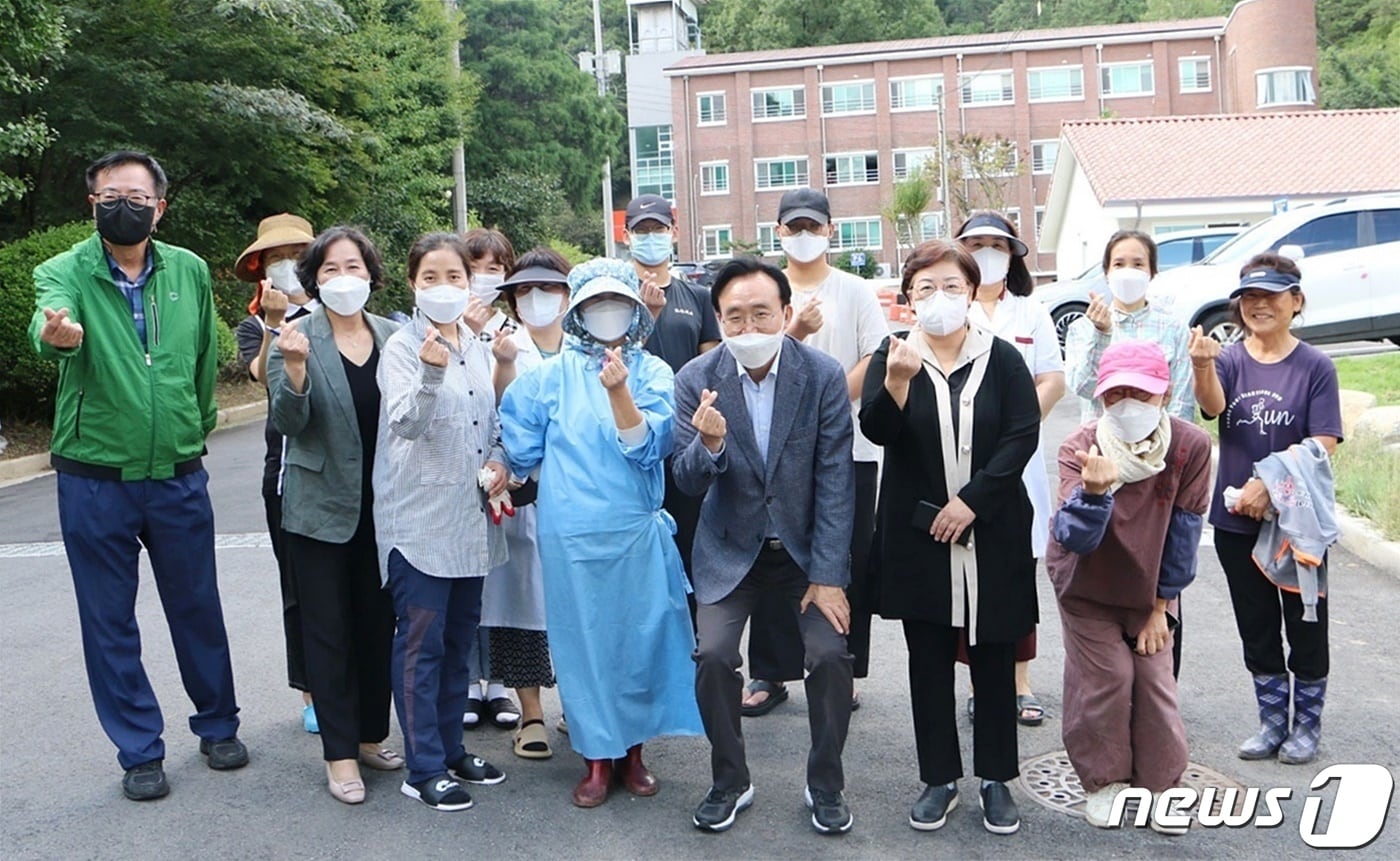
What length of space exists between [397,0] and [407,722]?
29.7 m

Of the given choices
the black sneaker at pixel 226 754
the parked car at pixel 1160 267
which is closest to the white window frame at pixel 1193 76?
the parked car at pixel 1160 267

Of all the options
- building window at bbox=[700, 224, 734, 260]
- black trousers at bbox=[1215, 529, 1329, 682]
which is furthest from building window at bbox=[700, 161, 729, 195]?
black trousers at bbox=[1215, 529, 1329, 682]

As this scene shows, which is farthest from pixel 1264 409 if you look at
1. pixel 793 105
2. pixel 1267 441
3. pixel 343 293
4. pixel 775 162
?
pixel 775 162

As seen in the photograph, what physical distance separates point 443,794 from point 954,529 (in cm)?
201

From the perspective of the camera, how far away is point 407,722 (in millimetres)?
4848

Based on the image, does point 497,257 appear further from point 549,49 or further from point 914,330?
point 549,49

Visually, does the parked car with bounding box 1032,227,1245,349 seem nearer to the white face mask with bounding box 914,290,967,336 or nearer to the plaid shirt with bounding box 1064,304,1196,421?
the plaid shirt with bounding box 1064,304,1196,421

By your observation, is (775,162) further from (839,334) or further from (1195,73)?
(839,334)

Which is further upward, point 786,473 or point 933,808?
point 786,473

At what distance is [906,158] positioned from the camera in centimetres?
5834

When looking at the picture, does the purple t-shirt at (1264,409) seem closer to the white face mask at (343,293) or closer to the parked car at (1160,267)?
the white face mask at (343,293)

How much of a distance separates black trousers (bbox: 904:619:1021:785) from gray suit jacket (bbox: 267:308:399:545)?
Result: 80.8 inches

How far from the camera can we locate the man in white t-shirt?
5438 mm

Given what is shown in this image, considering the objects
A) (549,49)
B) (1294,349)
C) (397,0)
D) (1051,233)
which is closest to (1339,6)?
(1051,233)
